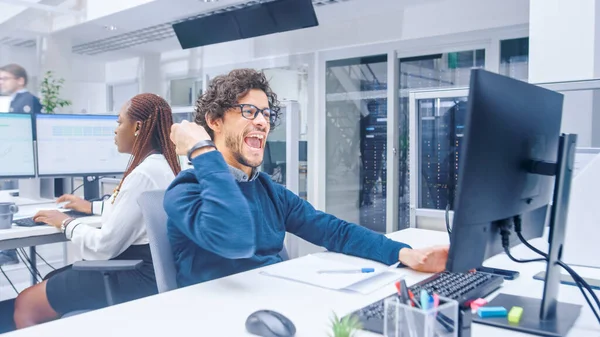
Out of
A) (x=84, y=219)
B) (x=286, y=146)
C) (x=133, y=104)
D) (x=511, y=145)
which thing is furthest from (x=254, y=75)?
(x=286, y=146)

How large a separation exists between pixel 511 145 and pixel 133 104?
144 cm

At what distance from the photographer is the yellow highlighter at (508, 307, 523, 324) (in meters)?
0.93

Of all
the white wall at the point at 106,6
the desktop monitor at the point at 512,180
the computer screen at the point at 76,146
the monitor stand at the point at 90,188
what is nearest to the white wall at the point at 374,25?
the white wall at the point at 106,6

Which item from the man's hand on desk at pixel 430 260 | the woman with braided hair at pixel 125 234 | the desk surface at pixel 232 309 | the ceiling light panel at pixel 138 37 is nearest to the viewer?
the desk surface at pixel 232 309

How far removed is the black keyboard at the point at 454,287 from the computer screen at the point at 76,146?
6.91ft

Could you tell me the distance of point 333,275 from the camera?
1.24 metres

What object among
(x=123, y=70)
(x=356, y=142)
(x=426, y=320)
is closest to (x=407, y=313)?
(x=426, y=320)

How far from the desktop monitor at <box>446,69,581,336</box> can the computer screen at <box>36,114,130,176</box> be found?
2.27 m

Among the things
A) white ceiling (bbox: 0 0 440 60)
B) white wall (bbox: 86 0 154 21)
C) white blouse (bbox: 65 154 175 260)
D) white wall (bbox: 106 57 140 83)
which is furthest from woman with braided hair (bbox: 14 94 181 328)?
white wall (bbox: 106 57 140 83)

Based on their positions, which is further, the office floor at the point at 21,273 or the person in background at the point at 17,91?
the person in background at the point at 17,91

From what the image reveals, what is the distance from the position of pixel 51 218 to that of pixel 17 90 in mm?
3162

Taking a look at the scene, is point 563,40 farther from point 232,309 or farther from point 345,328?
point 345,328

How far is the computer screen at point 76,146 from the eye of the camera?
2.60m

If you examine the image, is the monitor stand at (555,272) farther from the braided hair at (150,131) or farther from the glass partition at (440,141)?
the glass partition at (440,141)
